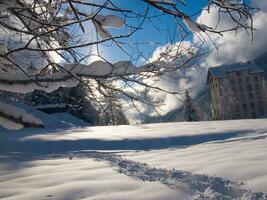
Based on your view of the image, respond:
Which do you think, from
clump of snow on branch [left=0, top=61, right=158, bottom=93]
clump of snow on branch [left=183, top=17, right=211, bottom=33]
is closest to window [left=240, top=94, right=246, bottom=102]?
clump of snow on branch [left=183, top=17, right=211, bottom=33]

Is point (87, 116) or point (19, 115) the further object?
point (87, 116)

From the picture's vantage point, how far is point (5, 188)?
4188mm

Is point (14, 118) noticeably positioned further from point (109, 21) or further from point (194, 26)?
point (194, 26)

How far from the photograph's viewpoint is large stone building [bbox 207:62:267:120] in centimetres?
6900

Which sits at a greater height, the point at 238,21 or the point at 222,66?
the point at 222,66

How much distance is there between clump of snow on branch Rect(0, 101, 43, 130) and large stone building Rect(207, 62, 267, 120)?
6550cm

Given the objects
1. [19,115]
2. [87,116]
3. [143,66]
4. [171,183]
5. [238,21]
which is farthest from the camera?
[87,116]

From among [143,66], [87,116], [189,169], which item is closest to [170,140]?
[189,169]

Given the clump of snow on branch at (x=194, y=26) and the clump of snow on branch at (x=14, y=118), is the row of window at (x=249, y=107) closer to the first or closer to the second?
the clump of snow on branch at (x=194, y=26)

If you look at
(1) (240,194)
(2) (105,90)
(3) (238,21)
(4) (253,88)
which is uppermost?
(4) (253,88)

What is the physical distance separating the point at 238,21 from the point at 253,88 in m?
70.4

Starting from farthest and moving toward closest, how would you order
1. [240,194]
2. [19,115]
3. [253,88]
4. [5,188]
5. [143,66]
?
[253,88], [5,188], [143,66], [240,194], [19,115]

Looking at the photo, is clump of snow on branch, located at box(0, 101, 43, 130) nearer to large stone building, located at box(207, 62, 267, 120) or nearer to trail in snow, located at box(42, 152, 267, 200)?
trail in snow, located at box(42, 152, 267, 200)

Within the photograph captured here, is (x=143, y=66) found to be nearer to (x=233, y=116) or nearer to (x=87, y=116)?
(x=87, y=116)
